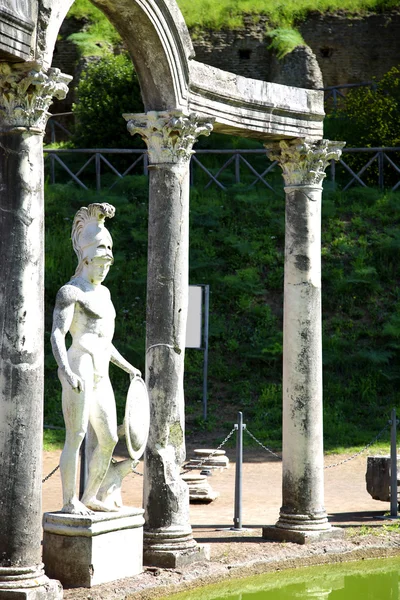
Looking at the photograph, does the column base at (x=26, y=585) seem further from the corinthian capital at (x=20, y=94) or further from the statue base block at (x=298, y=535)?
the statue base block at (x=298, y=535)

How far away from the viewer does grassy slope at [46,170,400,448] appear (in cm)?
1869

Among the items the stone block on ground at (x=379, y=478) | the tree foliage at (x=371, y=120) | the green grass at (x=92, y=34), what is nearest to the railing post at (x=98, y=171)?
the green grass at (x=92, y=34)

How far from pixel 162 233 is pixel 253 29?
22994 mm

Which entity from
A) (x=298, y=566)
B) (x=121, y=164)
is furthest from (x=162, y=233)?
(x=121, y=164)

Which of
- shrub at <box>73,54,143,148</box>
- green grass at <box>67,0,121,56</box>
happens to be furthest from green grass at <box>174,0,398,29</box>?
shrub at <box>73,54,143,148</box>

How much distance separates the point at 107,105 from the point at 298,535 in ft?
55.1

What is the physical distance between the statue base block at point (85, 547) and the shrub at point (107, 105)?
1799 cm

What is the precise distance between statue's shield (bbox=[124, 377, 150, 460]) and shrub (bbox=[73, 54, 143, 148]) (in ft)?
57.1

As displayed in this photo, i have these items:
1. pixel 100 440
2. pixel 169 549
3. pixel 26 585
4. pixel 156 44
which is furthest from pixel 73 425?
pixel 156 44

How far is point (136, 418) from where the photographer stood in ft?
26.0

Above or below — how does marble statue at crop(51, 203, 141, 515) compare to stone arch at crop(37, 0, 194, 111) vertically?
below

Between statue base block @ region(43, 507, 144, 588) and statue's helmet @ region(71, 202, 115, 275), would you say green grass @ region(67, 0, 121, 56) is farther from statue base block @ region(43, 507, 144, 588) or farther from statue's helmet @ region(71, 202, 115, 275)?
statue base block @ region(43, 507, 144, 588)

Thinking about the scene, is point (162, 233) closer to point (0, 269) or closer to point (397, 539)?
point (0, 269)

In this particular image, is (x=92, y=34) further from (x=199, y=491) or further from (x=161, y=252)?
(x=161, y=252)
